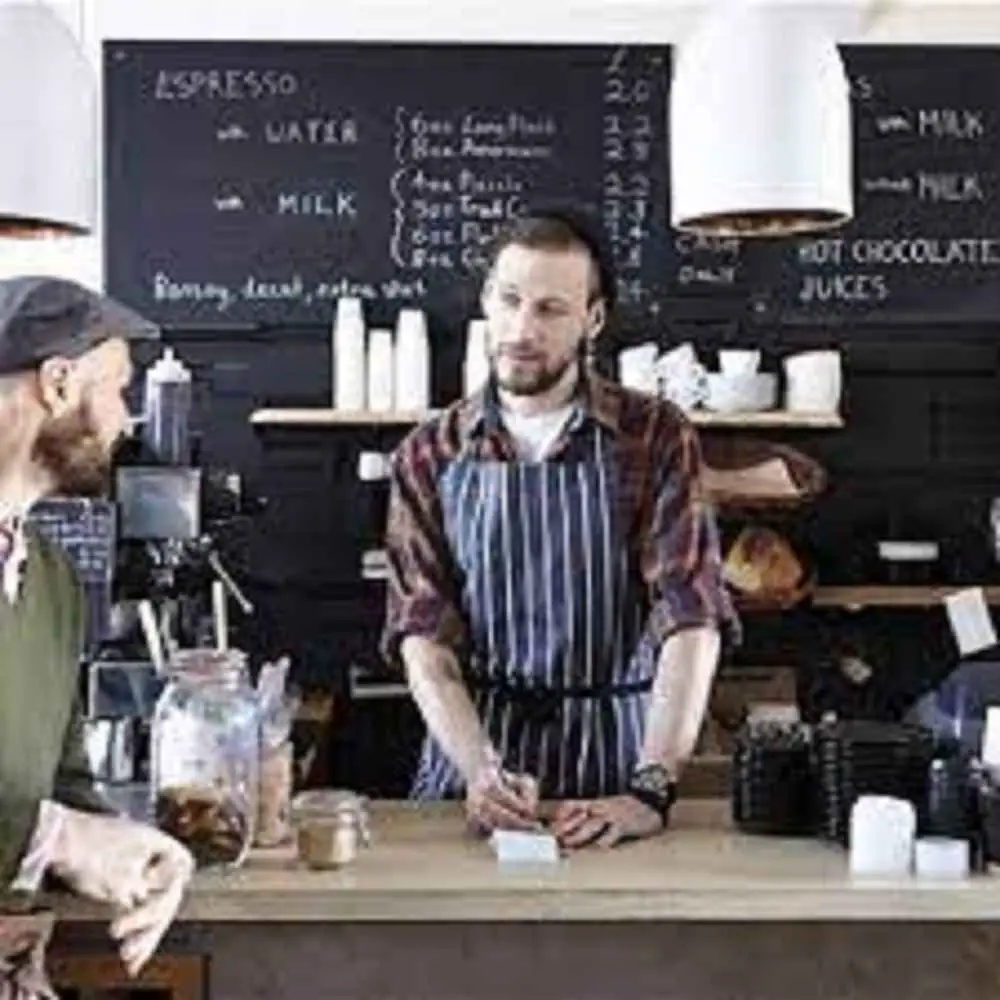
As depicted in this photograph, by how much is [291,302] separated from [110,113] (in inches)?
24.3

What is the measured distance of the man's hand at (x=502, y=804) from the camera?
7.34 ft

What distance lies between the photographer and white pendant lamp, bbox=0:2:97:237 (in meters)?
2.72

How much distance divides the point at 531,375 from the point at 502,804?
0.63 meters

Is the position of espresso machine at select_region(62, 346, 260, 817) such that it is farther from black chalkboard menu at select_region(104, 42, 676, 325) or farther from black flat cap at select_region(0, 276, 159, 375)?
black chalkboard menu at select_region(104, 42, 676, 325)

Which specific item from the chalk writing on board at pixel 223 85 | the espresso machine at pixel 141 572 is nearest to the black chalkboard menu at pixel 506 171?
the chalk writing on board at pixel 223 85

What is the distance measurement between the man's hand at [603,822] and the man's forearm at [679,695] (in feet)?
0.63

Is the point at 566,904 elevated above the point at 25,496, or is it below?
below

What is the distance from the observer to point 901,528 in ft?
16.1

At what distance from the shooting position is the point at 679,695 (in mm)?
2572

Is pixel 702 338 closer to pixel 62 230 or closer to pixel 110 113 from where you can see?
pixel 110 113

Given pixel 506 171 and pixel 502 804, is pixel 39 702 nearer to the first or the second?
pixel 502 804

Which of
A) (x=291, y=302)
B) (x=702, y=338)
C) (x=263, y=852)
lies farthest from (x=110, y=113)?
(x=263, y=852)

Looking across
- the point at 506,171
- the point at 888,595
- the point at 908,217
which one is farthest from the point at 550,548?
the point at 908,217

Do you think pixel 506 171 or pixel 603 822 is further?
pixel 506 171
